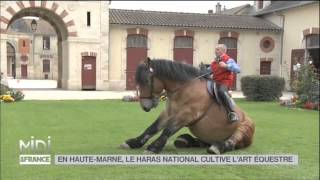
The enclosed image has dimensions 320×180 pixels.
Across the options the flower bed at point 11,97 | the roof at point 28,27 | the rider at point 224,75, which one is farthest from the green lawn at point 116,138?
the roof at point 28,27

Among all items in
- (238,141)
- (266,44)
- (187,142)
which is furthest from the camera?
(266,44)

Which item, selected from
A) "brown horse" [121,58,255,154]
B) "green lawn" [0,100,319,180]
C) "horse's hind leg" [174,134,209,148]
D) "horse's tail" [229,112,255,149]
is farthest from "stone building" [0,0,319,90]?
"brown horse" [121,58,255,154]

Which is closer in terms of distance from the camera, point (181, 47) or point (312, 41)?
point (312, 41)

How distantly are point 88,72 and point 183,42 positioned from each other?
651cm

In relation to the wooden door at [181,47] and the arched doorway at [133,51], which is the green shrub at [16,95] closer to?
the arched doorway at [133,51]

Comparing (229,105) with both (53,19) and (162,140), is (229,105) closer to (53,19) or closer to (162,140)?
(162,140)

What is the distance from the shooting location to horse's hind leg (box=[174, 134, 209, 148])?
8.77 metres

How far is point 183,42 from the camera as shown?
33.0 metres

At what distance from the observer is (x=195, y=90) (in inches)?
322

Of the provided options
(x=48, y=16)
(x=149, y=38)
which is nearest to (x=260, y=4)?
(x=149, y=38)

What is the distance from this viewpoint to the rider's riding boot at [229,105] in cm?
818

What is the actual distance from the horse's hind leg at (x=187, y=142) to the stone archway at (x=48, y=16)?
22446mm

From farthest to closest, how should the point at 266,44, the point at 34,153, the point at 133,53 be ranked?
1. the point at 266,44
2. the point at 133,53
3. the point at 34,153

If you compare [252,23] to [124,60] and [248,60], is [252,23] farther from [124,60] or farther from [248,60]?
[124,60]
